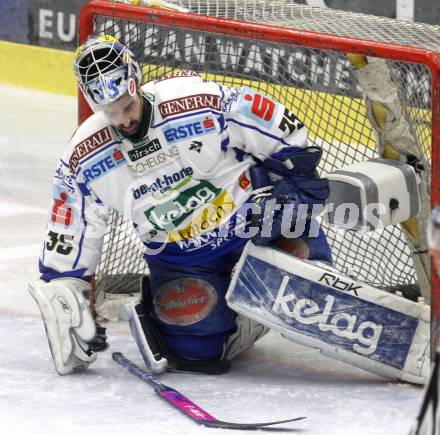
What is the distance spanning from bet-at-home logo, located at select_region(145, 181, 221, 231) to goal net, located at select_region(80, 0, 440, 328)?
424 millimetres

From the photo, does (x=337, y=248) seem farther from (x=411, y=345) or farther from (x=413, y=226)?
(x=411, y=345)

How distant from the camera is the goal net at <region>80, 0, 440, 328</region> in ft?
11.5

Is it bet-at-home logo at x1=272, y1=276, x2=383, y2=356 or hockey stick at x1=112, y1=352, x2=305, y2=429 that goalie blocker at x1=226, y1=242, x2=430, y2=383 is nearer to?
bet-at-home logo at x1=272, y1=276, x2=383, y2=356

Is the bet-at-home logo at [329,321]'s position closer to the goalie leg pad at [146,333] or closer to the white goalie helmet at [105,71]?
the goalie leg pad at [146,333]

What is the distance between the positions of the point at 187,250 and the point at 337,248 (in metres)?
0.91

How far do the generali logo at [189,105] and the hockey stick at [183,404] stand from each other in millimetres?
690

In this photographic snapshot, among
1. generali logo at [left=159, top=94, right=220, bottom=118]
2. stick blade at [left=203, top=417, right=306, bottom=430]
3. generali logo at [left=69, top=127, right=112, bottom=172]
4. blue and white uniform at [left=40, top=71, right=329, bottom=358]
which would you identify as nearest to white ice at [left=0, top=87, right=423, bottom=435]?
stick blade at [left=203, top=417, right=306, bottom=430]

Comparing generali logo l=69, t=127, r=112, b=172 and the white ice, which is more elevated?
generali logo l=69, t=127, r=112, b=172

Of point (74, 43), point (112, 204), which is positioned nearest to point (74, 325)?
point (112, 204)

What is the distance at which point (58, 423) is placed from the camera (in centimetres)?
312

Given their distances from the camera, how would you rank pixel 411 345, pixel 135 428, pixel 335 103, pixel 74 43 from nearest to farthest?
pixel 135 428, pixel 411 345, pixel 335 103, pixel 74 43

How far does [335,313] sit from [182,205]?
0.50 meters

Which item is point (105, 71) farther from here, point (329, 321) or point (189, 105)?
point (329, 321)

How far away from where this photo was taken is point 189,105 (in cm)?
345
